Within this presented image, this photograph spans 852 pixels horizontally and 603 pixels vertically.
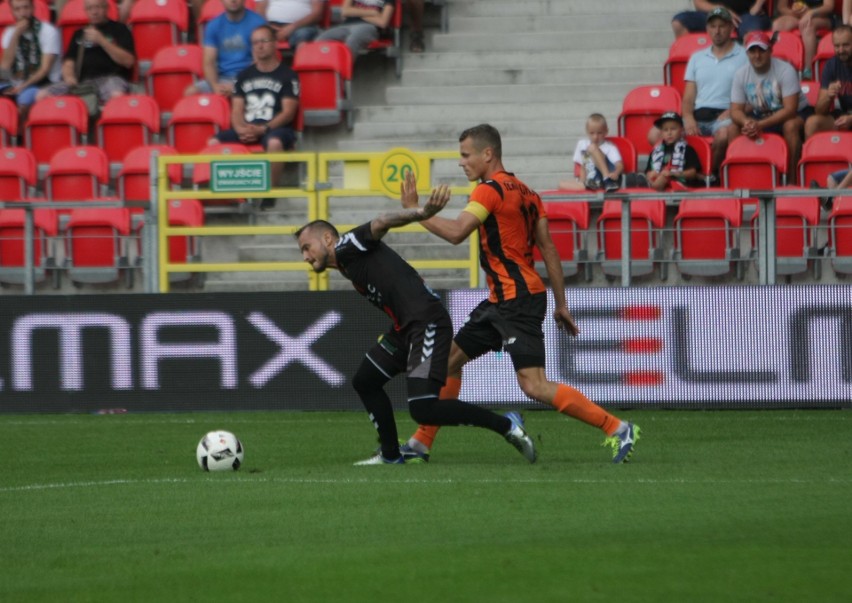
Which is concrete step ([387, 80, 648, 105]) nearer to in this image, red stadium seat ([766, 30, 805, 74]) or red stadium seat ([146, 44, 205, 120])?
red stadium seat ([766, 30, 805, 74])

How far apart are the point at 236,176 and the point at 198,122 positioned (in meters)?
3.41

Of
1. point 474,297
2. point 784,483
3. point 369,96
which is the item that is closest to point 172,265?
point 474,297

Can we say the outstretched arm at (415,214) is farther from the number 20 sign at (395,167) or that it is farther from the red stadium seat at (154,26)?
the red stadium seat at (154,26)

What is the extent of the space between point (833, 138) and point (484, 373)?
4283mm

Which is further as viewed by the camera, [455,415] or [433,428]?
[433,428]

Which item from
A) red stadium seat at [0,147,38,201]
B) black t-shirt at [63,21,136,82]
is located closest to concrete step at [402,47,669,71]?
black t-shirt at [63,21,136,82]

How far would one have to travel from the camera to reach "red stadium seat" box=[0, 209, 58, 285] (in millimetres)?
15680

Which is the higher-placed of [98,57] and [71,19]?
[71,19]

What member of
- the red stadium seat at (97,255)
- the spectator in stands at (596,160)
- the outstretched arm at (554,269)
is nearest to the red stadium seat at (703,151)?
the spectator in stands at (596,160)

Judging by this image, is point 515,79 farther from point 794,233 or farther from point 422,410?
point 422,410

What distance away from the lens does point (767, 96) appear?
52.7 feet

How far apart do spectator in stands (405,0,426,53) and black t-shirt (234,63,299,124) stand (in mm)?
2144

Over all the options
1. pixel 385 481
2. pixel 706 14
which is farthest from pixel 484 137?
pixel 706 14

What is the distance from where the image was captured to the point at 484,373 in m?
14.5
